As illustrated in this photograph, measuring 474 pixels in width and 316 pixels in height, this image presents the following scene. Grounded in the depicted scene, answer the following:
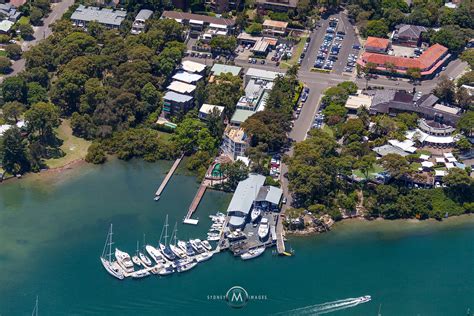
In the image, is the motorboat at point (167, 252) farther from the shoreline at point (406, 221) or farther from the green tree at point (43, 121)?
the green tree at point (43, 121)

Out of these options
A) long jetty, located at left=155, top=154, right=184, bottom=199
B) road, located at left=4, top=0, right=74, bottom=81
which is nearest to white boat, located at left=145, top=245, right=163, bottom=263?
long jetty, located at left=155, top=154, right=184, bottom=199

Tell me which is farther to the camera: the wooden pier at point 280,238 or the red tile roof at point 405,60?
the red tile roof at point 405,60

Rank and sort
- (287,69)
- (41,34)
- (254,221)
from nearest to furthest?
(254,221) → (287,69) → (41,34)

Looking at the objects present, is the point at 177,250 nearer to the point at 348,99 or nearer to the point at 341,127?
the point at 341,127

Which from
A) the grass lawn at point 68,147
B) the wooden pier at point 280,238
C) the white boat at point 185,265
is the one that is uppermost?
the white boat at point 185,265

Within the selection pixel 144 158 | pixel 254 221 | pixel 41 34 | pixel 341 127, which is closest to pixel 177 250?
pixel 254 221

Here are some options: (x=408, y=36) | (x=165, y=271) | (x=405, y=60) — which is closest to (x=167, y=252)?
(x=165, y=271)

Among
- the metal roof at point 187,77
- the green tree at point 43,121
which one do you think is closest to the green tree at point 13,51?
the green tree at point 43,121
